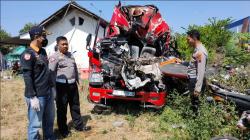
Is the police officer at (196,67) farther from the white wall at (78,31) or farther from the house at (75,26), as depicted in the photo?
the white wall at (78,31)

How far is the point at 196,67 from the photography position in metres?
6.20

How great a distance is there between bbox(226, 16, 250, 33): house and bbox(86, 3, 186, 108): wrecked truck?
17.1 feet

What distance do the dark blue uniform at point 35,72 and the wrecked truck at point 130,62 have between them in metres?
2.41

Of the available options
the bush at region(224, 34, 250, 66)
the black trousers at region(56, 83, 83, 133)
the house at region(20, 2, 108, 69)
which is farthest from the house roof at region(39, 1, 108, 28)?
the black trousers at region(56, 83, 83, 133)

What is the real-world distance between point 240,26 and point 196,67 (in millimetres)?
8588

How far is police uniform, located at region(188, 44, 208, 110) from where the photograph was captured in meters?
5.96

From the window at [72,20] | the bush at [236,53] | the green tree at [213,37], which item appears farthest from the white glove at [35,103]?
the window at [72,20]

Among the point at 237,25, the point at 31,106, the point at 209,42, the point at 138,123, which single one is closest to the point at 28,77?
the point at 31,106

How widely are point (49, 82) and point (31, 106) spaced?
2.00ft

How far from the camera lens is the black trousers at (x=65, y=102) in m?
6.54

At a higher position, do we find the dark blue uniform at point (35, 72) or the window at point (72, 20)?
the window at point (72, 20)

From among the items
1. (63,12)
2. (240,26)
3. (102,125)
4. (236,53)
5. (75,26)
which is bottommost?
(102,125)

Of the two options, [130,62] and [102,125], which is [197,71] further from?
[102,125]

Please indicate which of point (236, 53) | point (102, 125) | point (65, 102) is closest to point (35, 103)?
point (65, 102)
